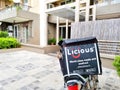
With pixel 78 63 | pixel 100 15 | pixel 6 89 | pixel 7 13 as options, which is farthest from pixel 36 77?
pixel 7 13

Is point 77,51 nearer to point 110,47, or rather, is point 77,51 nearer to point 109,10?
point 110,47

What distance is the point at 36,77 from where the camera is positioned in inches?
192

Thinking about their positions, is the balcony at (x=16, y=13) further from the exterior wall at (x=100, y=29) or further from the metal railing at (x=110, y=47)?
the metal railing at (x=110, y=47)

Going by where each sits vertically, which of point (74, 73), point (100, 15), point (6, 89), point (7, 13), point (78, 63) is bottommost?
point (6, 89)

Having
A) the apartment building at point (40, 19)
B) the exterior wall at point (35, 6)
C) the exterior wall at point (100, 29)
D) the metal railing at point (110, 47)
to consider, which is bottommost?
the metal railing at point (110, 47)

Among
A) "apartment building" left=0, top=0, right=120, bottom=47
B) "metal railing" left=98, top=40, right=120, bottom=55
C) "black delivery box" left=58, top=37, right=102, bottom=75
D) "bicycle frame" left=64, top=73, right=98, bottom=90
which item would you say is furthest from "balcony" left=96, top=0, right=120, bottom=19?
"bicycle frame" left=64, top=73, right=98, bottom=90

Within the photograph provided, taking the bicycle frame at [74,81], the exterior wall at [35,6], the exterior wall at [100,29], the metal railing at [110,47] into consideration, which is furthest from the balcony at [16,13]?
the bicycle frame at [74,81]

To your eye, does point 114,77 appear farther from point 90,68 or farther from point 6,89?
point 6,89

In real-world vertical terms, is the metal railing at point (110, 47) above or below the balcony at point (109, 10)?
below

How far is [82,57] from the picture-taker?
101 inches

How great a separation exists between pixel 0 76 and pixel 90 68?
12.5ft

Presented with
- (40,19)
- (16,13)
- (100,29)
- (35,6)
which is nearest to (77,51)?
(100,29)

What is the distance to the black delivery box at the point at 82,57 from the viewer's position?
257cm

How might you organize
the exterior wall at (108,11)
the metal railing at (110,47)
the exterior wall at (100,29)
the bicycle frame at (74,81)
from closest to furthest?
the bicycle frame at (74,81), the metal railing at (110,47), the exterior wall at (100,29), the exterior wall at (108,11)
